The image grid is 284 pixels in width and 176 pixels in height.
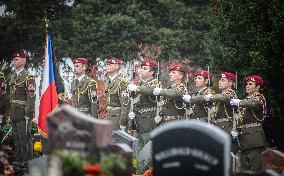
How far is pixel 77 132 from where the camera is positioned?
220 inches

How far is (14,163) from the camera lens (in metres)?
10.1

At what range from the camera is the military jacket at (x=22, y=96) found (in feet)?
33.7

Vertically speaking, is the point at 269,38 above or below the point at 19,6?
below

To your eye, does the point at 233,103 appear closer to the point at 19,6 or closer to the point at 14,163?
the point at 14,163

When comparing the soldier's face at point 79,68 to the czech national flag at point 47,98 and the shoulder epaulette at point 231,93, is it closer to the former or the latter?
the czech national flag at point 47,98

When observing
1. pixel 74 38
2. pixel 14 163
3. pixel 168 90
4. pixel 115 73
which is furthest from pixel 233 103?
pixel 74 38

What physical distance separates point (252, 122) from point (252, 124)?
4 cm

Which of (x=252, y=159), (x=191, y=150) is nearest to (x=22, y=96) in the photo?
(x=252, y=159)

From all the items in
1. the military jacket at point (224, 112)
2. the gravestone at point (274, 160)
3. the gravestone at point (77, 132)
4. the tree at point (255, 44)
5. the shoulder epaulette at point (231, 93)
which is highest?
the tree at point (255, 44)

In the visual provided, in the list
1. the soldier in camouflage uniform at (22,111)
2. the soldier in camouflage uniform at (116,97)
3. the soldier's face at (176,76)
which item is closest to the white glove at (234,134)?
the soldier's face at (176,76)

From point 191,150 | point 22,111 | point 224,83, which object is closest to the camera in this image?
point 191,150

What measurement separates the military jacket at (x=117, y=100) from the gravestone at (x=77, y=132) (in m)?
4.95

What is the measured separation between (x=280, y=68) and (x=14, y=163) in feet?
18.5

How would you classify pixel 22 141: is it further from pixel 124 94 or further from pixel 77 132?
pixel 77 132
